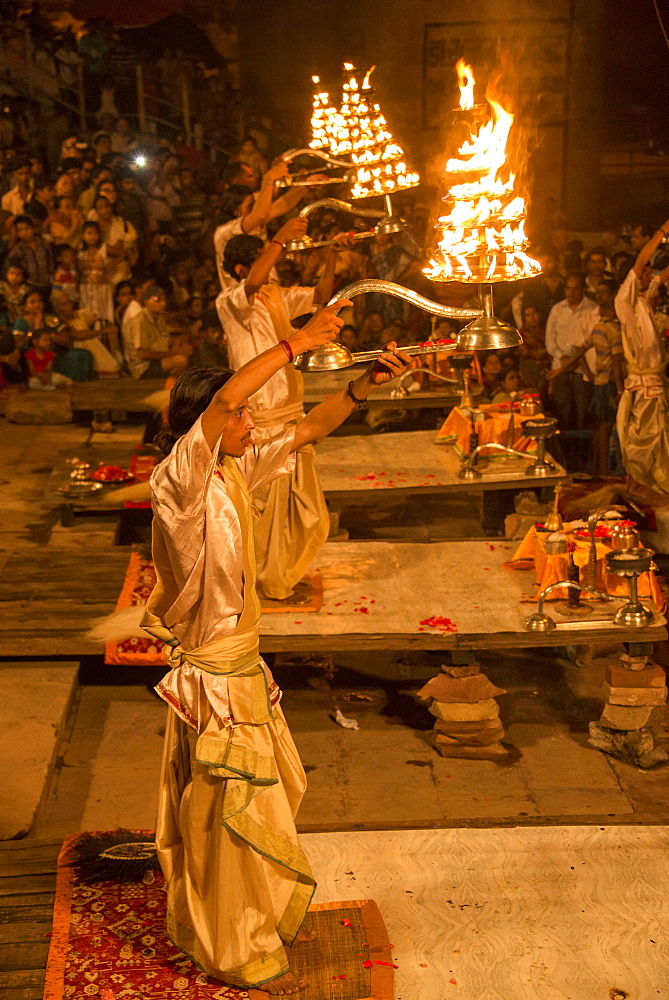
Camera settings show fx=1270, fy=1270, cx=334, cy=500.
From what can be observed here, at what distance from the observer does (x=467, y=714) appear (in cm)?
655

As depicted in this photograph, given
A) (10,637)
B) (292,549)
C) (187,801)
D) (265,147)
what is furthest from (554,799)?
(265,147)

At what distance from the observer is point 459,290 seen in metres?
14.3

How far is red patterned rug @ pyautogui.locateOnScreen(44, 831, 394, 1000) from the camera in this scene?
4.34 m

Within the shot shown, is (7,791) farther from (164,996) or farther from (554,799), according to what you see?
(554,799)

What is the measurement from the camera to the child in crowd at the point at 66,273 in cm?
1297

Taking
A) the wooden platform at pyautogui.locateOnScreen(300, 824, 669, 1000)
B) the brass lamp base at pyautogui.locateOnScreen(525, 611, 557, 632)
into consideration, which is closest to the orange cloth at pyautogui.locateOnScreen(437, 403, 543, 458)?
the brass lamp base at pyautogui.locateOnScreen(525, 611, 557, 632)

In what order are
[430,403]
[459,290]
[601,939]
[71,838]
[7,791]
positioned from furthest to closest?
[459,290]
[430,403]
[7,791]
[71,838]
[601,939]

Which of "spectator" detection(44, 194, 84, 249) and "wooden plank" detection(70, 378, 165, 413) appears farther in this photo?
"spectator" detection(44, 194, 84, 249)

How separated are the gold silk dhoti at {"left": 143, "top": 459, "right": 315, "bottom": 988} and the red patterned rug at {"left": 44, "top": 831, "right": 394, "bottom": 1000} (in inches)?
5.9

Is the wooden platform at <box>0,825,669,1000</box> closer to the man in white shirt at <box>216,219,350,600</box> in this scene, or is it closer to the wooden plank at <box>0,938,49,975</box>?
the wooden plank at <box>0,938,49,975</box>

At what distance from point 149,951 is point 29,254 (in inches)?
384

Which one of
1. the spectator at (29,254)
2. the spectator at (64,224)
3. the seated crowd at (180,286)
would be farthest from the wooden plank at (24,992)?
the spectator at (64,224)

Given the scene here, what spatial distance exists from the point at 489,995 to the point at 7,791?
2.49 m

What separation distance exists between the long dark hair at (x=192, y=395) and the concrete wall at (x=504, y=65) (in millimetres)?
11957
